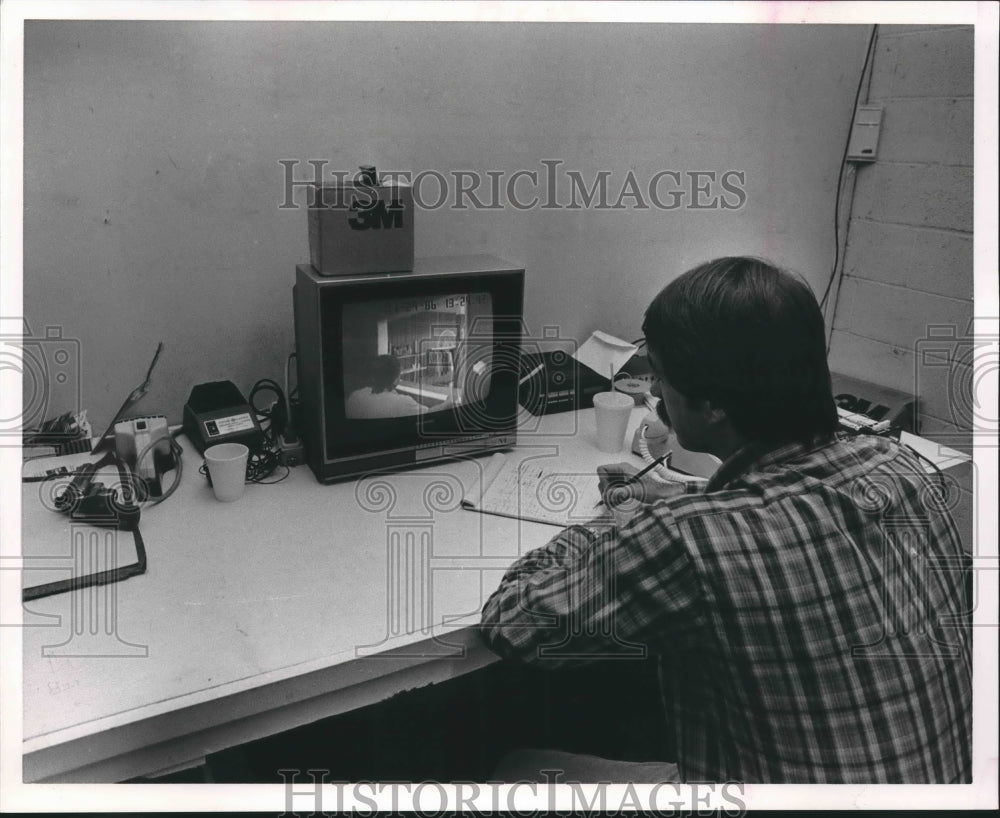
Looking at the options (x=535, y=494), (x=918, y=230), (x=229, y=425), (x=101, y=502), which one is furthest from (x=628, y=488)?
(x=918, y=230)

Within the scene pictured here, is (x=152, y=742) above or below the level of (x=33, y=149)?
below

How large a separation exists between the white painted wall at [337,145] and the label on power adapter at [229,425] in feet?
0.66

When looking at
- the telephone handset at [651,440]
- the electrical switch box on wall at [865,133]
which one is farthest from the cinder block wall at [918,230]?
the telephone handset at [651,440]

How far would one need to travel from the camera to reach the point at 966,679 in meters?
1.05

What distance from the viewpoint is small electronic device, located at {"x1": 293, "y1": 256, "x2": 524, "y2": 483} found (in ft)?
4.94

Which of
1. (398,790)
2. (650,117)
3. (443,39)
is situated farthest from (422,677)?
(650,117)

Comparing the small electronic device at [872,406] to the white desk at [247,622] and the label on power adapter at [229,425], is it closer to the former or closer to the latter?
the white desk at [247,622]

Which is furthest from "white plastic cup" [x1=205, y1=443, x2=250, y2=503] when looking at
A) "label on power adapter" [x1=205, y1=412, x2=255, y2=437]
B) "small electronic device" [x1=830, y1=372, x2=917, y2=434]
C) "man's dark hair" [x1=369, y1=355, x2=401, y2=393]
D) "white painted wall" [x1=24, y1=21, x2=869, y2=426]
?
"small electronic device" [x1=830, y1=372, x2=917, y2=434]

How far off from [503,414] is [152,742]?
3.02 feet

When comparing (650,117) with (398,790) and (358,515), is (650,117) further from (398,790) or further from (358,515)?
(398,790)

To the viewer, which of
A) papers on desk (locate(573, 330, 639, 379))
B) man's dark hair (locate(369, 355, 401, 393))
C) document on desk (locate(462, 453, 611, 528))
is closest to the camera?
document on desk (locate(462, 453, 611, 528))

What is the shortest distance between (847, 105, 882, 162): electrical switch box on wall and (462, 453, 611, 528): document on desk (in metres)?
1.37

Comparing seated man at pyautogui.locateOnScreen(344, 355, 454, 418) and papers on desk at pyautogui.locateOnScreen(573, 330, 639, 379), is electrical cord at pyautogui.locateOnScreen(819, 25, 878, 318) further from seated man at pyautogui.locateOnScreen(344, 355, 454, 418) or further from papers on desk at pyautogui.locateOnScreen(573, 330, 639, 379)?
seated man at pyautogui.locateOnScreen(344, 355, 454, 418)

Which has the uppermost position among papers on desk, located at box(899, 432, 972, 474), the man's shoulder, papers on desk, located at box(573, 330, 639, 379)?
papers on desk, located at box(573, 330, 639, 379)
